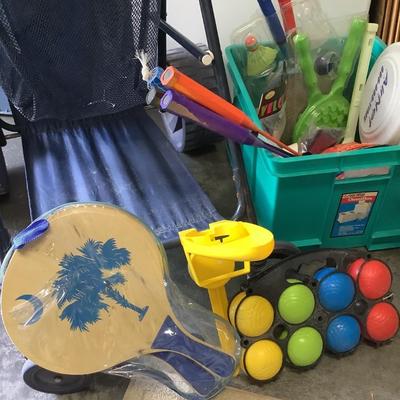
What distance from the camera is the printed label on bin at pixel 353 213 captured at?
101 cm

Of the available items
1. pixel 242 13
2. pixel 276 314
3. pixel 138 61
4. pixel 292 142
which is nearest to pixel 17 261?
pixel 276 314

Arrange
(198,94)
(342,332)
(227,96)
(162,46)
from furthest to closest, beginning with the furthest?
(162,46) → (227,96) → (342,332) → (198,94)

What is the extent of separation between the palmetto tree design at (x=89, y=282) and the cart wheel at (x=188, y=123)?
577 millimetres

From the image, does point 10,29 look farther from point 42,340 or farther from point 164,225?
point 42,340

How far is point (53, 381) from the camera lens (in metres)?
0.87

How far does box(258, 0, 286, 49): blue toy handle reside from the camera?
3.36 ft

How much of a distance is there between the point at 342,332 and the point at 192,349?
27cm

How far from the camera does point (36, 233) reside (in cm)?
66

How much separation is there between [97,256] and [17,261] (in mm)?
103

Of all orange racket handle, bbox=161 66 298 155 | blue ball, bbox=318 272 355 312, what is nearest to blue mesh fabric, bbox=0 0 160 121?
orange racket handle, bbox=161 66 298 155

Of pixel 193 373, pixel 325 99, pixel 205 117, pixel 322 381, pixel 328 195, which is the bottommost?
pixel 322 381

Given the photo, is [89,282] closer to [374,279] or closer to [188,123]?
[374,279]

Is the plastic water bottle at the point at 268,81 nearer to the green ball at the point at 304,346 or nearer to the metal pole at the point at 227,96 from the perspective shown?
the metal pole at the point at 227,96

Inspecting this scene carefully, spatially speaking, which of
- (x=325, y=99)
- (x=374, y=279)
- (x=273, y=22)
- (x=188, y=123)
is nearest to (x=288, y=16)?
(x=273, y=22)
